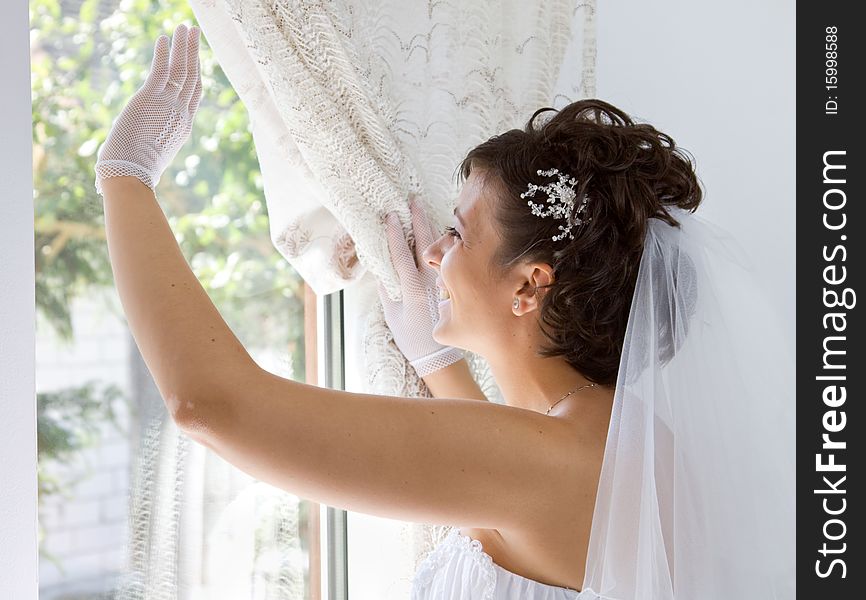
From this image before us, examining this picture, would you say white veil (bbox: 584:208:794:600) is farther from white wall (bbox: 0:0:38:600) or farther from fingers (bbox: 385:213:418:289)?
white wall (bbox: 0:0:38:600)

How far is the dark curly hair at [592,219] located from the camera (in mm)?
1134

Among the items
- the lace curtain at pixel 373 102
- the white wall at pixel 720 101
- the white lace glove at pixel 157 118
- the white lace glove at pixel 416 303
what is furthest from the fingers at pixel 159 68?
the white wall at pixel 720 101

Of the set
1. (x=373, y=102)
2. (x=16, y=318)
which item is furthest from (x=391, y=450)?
(x=373, y=102)

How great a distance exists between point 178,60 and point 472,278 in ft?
1.58

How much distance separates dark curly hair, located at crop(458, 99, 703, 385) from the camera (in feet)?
3.72

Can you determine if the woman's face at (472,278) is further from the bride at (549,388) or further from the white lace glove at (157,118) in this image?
the white lace glove at (157,118)

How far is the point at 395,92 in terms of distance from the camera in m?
1.40

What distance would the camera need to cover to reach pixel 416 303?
4.62 feet

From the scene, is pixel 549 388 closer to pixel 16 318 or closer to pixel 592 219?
pixel 592 219

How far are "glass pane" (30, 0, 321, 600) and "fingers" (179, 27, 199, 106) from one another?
0.63 ft

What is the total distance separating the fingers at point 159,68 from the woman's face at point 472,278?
438mm

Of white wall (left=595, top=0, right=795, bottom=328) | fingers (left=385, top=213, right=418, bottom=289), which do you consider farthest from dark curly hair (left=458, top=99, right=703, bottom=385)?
white wall (left=595, top=0, right=795, bottom=328)
